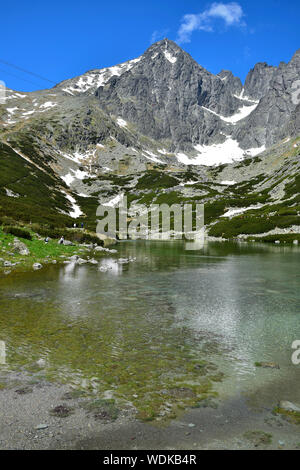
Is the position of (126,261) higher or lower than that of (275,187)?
lower

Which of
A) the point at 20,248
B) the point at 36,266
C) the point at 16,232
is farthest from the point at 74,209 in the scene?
the point at 36,266

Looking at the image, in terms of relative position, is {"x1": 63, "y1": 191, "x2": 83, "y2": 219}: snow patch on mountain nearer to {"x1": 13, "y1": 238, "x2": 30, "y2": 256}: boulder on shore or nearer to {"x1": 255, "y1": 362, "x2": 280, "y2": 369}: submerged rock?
{"x1": 13, "y1": 238, "x2": 30, "y2": 256}: boulder on shore

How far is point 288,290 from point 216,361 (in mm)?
15890

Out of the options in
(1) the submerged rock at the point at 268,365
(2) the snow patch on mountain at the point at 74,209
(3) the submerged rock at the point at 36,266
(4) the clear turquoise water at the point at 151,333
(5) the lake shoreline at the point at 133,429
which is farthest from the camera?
(2) the snow patch on mountain at the point at 74,209

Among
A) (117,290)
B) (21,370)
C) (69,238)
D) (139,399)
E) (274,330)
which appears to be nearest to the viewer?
(139,399)

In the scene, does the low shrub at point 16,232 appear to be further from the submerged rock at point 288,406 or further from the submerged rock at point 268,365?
the submerged rock at point 288,406

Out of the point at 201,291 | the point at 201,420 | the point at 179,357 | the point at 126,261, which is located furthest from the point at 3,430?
the point at 126,261

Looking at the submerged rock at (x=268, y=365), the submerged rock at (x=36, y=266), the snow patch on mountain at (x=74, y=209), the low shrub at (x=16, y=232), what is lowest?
the submerged rock at (x=268, y=365)

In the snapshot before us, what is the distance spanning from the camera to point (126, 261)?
4359 centimetres

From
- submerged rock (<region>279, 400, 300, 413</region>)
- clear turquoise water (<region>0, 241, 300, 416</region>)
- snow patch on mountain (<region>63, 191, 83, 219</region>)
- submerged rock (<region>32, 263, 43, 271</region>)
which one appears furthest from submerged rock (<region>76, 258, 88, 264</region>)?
snow patch on mountain (<region>63, 191, 83, 219</region>)

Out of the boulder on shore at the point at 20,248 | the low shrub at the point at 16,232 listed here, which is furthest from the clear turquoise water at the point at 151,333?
the low shrub at the point at 16,232

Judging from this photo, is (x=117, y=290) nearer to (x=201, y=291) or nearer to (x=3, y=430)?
(x=201, y=291)

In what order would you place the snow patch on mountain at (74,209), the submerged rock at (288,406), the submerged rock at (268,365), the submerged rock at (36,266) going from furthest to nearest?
the snow patch on mountain at (74,209)
the submerged rock at (36,266)
the submerged rock at (268,365)
the submerged rock at (288,406)
